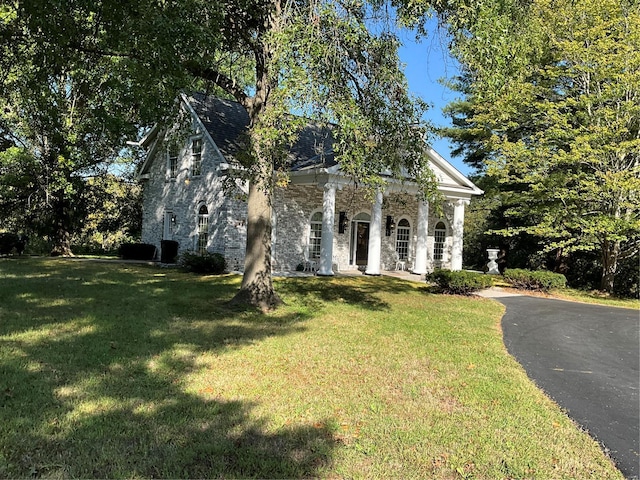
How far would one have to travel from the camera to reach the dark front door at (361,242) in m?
18.6

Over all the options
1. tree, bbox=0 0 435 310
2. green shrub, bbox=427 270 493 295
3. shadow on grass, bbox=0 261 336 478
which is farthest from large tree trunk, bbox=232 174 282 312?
green shrub, bbox=427 270 493 295

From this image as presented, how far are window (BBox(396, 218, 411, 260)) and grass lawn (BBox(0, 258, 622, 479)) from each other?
1199 cm

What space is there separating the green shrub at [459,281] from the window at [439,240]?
829cm

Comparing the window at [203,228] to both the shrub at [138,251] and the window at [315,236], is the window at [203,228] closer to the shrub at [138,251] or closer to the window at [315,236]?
the window at [315,236]

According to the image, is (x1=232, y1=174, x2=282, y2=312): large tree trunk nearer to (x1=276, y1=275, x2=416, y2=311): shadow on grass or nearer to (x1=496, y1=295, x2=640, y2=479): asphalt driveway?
(x1=276, y1=275, x2=416, y2=311): shadow on grass

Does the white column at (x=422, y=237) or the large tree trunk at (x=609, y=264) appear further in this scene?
the white column at (x=422, y=237)

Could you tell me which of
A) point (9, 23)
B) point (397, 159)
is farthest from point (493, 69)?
point (9, 23)

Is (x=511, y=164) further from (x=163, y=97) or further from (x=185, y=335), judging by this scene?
(x=185, y=335)

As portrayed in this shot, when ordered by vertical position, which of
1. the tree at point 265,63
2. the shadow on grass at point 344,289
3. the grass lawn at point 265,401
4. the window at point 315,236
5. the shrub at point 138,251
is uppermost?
the tree at point 265,63

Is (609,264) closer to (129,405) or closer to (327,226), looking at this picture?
(327,226)

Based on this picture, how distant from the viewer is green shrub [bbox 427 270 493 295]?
1270 centimetres

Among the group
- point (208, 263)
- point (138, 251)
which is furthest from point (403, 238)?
point (138, 251)

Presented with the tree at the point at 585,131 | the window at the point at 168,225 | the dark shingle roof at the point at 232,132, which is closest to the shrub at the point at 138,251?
the window at the point at 168,225

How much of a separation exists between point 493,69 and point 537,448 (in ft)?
16.9
